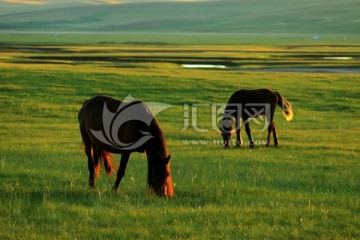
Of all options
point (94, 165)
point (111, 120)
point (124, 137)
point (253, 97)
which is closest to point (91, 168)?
point (94, 165)

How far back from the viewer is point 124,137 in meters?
12.7

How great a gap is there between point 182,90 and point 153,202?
2585cm

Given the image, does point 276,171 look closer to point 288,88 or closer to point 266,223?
point 266,223

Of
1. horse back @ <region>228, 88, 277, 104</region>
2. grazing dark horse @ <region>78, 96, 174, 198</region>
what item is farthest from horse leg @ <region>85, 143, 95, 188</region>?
horse back @ <region>228, 88, 277, 104</region>

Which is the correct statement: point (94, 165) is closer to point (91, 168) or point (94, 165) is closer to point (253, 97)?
point (91, 168)

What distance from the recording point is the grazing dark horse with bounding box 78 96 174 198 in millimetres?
12203

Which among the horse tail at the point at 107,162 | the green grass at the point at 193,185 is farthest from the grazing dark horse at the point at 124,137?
the green grass at the point at 193,185

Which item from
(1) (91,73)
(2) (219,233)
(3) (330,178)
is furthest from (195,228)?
(1) (91,73)

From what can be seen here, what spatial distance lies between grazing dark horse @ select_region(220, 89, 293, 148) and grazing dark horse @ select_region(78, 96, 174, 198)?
7.22m

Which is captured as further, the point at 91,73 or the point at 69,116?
the point at 91,73

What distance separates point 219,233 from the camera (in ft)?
33.1

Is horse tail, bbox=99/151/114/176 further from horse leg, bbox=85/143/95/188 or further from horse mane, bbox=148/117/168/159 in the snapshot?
horse mane, bbox=148/117/168/159

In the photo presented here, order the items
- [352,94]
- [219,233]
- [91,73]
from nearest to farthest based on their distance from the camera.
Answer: [219,233] → [352,94] → [91,73]

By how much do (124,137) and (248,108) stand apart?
9161mm
